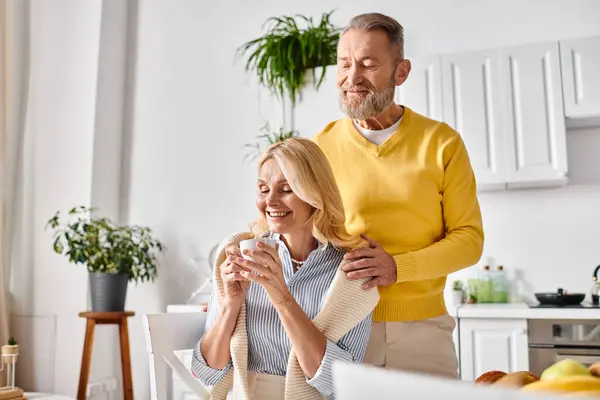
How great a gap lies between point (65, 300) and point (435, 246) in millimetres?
2930

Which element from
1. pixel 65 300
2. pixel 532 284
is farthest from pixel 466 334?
pixel 65 300

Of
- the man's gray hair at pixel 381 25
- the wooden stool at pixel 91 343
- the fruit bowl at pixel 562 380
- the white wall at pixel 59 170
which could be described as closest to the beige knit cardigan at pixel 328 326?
the fruit bowl at pixel 562 380

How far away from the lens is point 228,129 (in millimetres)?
4195

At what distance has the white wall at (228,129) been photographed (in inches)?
141

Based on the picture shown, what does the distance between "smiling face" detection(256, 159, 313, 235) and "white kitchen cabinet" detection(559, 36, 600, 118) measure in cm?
218

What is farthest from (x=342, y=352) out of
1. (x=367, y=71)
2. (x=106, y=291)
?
(x=106, y=291)

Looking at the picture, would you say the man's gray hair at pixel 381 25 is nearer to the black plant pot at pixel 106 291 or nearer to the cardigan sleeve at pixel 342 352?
the cardigan sleeve at pixel 342 352

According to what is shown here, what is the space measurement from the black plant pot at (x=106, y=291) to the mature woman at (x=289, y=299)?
2.08m

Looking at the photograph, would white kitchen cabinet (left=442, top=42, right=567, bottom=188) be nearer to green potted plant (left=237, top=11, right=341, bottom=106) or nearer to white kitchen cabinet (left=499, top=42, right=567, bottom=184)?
white kitchen cabinet (left=499, top=42, right=567, bottom=184)

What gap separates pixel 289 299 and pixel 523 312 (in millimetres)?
1923

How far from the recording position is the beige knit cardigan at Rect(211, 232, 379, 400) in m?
1.44

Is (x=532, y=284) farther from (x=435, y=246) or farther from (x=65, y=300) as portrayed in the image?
(x=65, y=300)

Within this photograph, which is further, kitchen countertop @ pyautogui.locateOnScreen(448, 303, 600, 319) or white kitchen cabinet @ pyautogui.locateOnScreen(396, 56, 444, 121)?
white kitchen cabinet @ pyautogui.locateOnScreen(396, 56, 444, 121)

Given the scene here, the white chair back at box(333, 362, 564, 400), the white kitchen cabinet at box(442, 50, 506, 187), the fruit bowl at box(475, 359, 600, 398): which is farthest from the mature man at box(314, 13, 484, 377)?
the white kitchen cabinet at box(442, 50, 506, 187)
